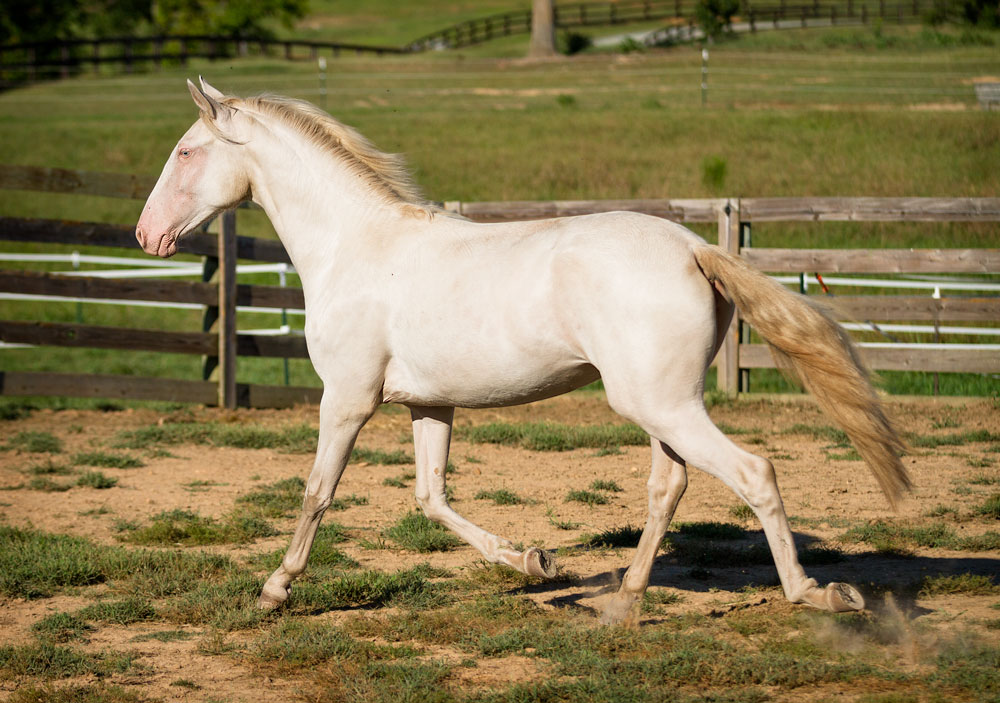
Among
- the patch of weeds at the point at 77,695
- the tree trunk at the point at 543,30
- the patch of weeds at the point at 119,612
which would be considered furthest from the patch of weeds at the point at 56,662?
the tree trunk at the point at 543,30

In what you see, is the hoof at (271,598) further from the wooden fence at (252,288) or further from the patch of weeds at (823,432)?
the wooden fence at (252,288)

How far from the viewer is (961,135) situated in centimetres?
2048

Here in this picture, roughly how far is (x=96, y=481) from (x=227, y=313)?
3.03 metres

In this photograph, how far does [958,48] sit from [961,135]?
14.7m

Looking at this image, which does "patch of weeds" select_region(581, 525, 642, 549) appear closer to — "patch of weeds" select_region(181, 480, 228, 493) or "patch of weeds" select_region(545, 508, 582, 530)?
"patch of weeds" select_region(545, 508, 582, 530)

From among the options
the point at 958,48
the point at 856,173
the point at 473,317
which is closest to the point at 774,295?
the point at 473,317

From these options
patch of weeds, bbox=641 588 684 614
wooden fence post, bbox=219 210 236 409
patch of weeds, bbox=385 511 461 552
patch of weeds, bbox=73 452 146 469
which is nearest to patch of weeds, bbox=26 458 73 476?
patch of weeds, bbox=73 452 146 469

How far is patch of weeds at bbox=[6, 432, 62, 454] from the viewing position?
785 centimetres

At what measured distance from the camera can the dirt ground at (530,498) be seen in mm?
4222

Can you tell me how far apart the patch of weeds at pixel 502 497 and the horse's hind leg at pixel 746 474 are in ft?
8.63

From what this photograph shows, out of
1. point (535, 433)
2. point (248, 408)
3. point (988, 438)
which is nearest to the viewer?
point (988, 438)

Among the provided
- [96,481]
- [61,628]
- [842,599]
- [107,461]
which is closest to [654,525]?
[842,599]

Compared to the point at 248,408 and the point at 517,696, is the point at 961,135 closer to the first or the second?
the point at 248,408

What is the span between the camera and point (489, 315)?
13.2 feet
